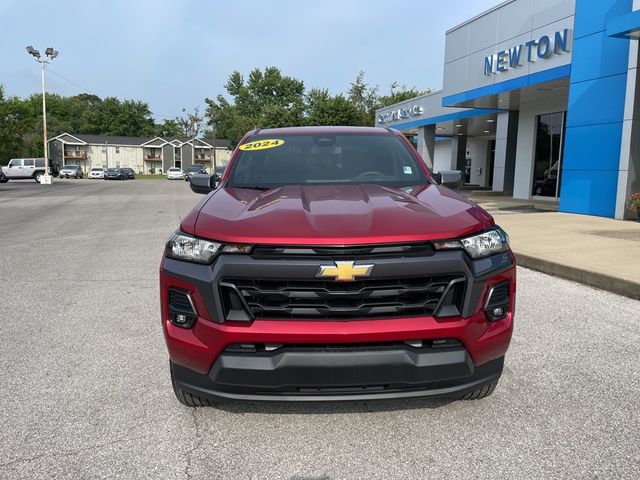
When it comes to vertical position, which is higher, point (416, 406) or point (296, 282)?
point (296, 282)

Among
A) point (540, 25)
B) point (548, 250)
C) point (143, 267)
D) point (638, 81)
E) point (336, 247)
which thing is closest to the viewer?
point (336, 247)

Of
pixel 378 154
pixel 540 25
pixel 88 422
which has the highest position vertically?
pixel 540 25

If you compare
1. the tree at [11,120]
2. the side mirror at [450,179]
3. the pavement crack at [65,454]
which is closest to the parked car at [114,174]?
the tree at [11,120]

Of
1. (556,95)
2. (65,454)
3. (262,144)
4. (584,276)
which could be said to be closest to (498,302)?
(65,454)

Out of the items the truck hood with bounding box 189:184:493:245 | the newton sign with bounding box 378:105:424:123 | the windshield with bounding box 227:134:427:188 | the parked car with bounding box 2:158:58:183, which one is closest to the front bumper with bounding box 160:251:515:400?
the truck hood with bounding box 189:184:493:245

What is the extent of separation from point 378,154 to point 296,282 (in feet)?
6.67

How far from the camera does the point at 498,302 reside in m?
2.68

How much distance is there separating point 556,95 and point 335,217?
19.5 metres

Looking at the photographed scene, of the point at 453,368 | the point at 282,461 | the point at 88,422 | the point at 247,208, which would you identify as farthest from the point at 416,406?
the point at 88,422

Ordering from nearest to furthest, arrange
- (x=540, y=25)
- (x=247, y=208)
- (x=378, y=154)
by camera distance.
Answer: (x=247, y=208) < (x=378, y=154) < (x=540, y=25)

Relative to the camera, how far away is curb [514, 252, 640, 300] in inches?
234

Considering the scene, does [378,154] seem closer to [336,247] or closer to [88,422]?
[336,247]

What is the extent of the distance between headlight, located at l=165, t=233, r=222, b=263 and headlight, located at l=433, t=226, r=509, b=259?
112 cm

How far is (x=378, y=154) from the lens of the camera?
4.23m
